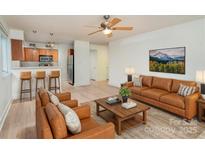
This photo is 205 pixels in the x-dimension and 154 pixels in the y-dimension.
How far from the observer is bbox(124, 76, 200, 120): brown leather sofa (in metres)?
2.89

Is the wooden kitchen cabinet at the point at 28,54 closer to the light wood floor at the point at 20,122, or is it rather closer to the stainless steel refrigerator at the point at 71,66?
the stainless steel refrigerator at the point at 71,66

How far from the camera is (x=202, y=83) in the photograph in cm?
306

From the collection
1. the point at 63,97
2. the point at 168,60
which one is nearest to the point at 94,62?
the point at 168,60

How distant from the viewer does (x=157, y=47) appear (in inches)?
182

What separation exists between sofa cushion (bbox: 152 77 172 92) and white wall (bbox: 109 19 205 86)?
401 mm

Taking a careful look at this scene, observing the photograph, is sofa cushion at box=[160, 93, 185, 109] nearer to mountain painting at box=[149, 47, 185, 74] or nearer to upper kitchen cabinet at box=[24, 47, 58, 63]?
mountain painting at box=[149, 47, 185, 74]

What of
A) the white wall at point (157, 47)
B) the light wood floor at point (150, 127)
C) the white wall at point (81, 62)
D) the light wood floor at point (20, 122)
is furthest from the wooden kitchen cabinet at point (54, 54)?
the light wood floor at point (150, 127)

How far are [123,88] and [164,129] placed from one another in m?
1.16

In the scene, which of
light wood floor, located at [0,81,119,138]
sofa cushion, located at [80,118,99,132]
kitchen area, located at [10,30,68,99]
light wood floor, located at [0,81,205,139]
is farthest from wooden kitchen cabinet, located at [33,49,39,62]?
sofa cushion, located at [80,118,99,132]

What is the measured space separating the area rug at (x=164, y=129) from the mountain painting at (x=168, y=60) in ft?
5.36

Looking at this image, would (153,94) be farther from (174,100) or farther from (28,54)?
(28,54)

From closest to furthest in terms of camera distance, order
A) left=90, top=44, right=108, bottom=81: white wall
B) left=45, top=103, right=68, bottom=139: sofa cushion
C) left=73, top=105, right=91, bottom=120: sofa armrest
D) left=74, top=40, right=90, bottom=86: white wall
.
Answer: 1. left=45, top=103, right=68, bottom=139: sofa cushion
2. left=73, top=105, right=91, bottom=120: sofa armrest
3. left=74, top=40, right=90, bottom=86: white wall
4. left=90, top=44, right=108, bottom=81: white wall
